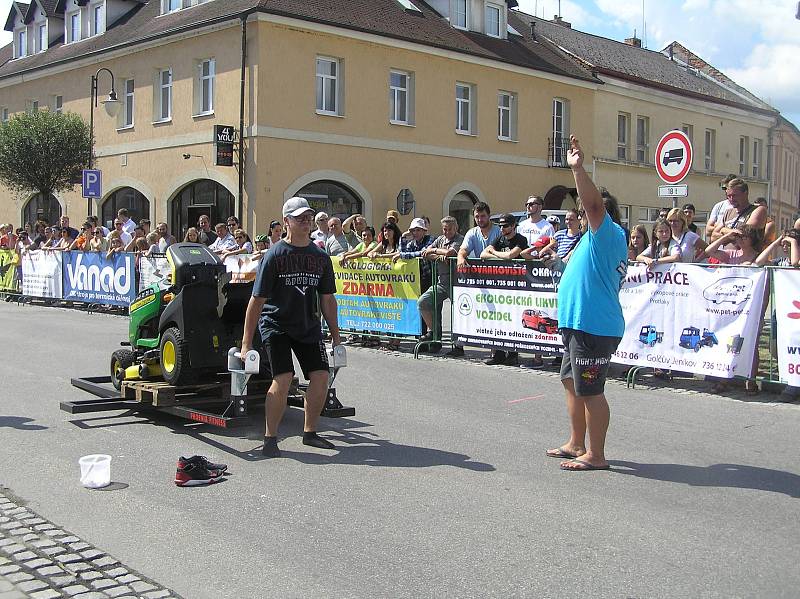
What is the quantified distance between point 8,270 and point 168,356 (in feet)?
57.6

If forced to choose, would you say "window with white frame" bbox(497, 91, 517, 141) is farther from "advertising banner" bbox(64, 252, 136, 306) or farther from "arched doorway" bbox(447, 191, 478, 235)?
"advertising banner" bbox(64, 252, 136, 306)

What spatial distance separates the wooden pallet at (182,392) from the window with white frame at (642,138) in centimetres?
3377

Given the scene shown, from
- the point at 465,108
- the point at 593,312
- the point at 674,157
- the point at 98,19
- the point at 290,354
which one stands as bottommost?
the point at 290,354

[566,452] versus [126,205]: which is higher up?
[126,205]

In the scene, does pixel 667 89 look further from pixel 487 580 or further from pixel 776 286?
pixel 487 580

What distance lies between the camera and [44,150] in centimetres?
3103

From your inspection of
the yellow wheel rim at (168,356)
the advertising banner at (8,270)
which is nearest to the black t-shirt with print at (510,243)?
the yellow wheel rim at (168,356)

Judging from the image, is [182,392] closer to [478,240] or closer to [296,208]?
[296,208]

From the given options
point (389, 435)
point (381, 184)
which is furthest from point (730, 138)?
point (389, 435)

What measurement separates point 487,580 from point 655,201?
3757cm

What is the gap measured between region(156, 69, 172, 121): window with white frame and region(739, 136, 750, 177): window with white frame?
2842 cm

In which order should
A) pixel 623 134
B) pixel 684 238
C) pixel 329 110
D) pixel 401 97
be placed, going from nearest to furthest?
pixel 684 238 < pixel 329 110 < pixel 401 97 < pixel 623 134

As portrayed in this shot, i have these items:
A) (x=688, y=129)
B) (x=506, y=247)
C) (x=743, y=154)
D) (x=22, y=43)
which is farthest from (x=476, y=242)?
(x=743, y=154)

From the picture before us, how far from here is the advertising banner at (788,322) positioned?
905 centimetres
